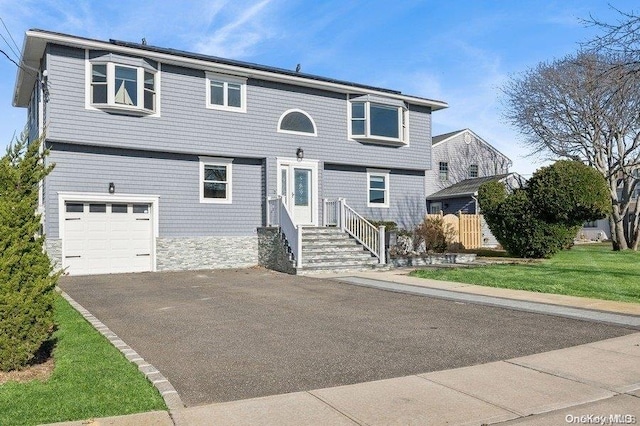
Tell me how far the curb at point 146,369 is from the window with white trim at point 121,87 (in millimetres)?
8967

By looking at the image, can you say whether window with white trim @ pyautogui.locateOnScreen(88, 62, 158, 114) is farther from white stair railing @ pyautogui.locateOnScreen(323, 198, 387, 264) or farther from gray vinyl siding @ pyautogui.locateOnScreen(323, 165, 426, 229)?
gray vinyl siding @ pyautogui.locateOnScreen(323, 165, 426, 229)

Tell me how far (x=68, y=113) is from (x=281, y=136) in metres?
6.98

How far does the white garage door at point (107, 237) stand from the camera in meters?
15.6

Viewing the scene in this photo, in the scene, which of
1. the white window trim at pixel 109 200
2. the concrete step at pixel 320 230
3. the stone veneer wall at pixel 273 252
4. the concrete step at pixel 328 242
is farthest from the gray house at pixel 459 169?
the white window trim at pixel 109 200

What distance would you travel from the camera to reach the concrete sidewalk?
420 centimetres

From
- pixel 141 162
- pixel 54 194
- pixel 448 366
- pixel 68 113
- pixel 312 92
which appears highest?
pixel 312 92

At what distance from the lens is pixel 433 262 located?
1911 cm

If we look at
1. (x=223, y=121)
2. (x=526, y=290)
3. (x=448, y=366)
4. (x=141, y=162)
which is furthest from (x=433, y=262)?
(x=448, y=366)

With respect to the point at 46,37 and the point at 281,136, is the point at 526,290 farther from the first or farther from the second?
the point at 46,37

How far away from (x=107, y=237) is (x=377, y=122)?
10975 mm

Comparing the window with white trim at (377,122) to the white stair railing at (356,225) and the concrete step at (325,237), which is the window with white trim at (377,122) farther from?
the concrete step at (325,237)

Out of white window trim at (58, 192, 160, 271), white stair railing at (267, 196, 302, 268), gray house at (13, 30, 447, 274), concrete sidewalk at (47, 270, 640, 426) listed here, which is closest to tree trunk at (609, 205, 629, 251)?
gray house at (13, 30, 447, 274)

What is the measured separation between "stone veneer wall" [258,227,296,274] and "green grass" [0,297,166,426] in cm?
1017

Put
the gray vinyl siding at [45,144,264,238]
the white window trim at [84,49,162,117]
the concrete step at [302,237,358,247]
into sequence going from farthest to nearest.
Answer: the concrete step at [302,237,358,247] < the white window trim at [84,49,162,117] < the gray vinyl siding at [45,144,264,238]
